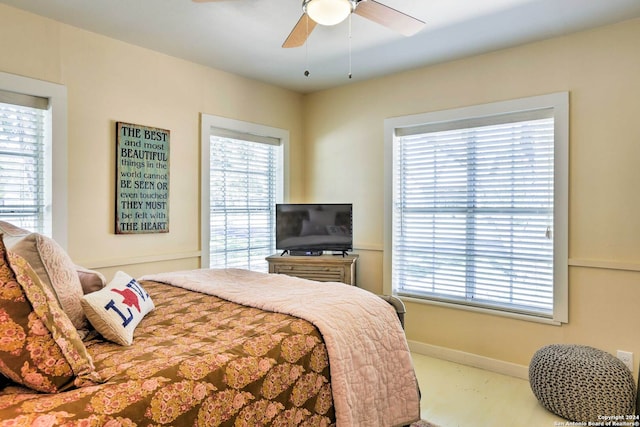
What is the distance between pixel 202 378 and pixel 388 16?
1.90 metres

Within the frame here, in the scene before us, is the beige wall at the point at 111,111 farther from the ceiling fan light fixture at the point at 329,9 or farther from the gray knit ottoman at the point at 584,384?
the gray knit ottoman at the point at 584,384

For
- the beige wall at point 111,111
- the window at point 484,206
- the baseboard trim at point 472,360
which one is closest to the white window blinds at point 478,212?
the window at point 484,206

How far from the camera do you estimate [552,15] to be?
2.53 metres

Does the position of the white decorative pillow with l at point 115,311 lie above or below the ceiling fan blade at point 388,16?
below

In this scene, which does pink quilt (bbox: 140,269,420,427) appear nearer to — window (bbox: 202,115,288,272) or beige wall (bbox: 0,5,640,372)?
beige wall (bbox: 0,5,640,372)

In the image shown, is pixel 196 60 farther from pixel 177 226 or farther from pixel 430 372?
pixel 430 372

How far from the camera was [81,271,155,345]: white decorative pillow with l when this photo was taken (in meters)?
1.41

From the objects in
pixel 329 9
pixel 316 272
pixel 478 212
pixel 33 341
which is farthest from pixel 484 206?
pixel 33 341

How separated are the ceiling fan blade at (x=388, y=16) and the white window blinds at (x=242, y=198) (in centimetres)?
203

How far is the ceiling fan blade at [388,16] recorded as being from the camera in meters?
1.96

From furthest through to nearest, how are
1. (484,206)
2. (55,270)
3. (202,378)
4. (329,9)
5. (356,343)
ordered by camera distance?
(484,206) < (329,9) < (356,343) < (55,270) < (202,378)

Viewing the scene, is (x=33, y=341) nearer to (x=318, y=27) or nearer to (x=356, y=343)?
(x=356, y=343)

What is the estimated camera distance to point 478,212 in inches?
130

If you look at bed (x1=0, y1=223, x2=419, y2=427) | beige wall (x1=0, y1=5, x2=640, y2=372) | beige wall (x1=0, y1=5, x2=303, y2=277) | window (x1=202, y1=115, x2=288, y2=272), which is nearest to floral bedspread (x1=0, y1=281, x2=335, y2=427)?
bed (x1=0, y1=223, x2=419, y2=427)
